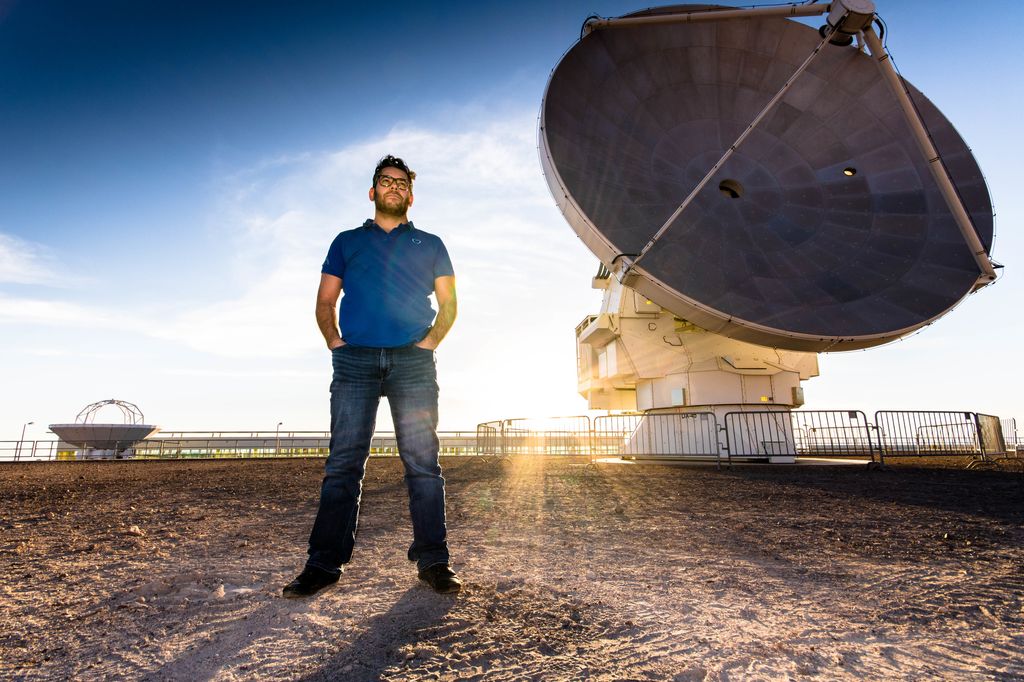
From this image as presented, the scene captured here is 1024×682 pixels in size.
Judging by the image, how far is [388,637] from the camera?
202 cm

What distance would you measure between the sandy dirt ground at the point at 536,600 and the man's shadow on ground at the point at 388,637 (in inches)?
0.4

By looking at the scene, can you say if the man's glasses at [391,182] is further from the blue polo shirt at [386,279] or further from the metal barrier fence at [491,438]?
the metal barrier fence at [491,438]

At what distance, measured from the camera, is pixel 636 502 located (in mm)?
5973

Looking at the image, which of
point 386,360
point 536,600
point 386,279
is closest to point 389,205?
point 386,279

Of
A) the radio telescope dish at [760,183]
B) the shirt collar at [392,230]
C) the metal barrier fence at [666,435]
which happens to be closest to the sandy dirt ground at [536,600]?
the shirt collar at [392,230]

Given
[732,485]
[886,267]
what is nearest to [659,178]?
[886,267]

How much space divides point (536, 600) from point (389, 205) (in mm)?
2348

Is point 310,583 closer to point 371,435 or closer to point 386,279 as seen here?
point 371,435

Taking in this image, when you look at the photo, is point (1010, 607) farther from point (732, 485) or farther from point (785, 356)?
point (785, 356)

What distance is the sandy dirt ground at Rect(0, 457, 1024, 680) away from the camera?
71.0 inches

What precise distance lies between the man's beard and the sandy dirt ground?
2.08m

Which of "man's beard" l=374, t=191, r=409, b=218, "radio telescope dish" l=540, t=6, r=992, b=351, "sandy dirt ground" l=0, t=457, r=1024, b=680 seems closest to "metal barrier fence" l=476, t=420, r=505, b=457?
"radio telescope dish" l=540, t=6, r=992, b=351

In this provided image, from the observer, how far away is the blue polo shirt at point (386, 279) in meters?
3.08

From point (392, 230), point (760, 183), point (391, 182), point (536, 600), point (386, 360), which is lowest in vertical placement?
point (536, 600)
